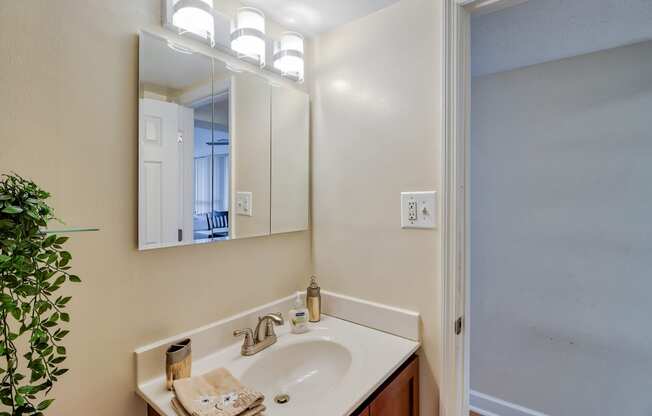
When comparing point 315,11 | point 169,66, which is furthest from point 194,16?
point 315,11

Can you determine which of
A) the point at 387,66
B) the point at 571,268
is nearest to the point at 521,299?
the point at 571,268

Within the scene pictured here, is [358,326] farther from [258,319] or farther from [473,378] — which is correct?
[473,378]

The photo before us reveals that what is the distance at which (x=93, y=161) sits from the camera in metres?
0.85

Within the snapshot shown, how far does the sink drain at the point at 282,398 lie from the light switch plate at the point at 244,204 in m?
0.66

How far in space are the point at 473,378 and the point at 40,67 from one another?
269cm

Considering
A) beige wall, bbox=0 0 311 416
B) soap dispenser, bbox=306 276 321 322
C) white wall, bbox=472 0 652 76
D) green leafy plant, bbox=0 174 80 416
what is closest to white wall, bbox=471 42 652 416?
white wall, bbox=472 0 652 76

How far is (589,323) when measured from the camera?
1.79 metres

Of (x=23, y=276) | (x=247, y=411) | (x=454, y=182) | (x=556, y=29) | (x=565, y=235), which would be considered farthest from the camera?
(x=565, y=235)

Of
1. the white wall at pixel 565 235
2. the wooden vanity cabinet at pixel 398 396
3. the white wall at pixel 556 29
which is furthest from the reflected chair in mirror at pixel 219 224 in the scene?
the white wall at pixel 565 235

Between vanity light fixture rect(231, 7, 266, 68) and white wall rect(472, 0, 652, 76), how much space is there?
1018 mm

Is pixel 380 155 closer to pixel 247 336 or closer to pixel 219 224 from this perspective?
pixel 219 224

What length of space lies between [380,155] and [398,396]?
34.6 inches

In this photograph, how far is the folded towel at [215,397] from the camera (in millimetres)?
775

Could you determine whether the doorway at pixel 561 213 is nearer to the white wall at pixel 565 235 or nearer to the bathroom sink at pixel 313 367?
the white wall at pixel 565 235
